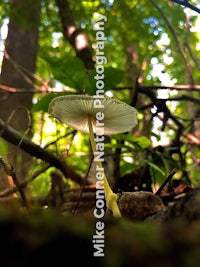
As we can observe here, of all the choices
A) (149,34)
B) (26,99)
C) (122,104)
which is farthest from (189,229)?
(149,34)

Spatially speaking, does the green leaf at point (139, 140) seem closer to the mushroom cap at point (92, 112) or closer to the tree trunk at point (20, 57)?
the mushroom cap at point (92, 112)

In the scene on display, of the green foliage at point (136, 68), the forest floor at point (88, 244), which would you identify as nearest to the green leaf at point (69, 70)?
the green foliage at point (136, 68)

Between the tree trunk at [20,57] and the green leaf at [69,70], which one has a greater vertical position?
the tree trunk at [20,57]

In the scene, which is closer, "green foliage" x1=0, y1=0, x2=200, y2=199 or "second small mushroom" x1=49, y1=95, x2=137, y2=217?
"second small mushroom" x1=49, y1=95, x2=137, y2=217

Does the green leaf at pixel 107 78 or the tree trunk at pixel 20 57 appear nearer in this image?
the green leaf at pixel 107 78

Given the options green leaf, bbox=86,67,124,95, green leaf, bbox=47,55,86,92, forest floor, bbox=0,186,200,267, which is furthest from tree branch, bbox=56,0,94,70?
forest floor, bbox=0,186,200,267

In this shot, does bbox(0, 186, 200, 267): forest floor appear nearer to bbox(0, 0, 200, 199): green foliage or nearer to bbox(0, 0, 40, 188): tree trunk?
bbox(0, 0, 200, 199): green foliage

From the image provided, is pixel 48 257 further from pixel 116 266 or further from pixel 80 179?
pixel 80 179

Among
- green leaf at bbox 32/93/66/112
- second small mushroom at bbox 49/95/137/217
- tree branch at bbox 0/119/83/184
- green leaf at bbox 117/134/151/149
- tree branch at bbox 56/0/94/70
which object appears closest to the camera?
second small mushroom at bbox 49/95/137/217
